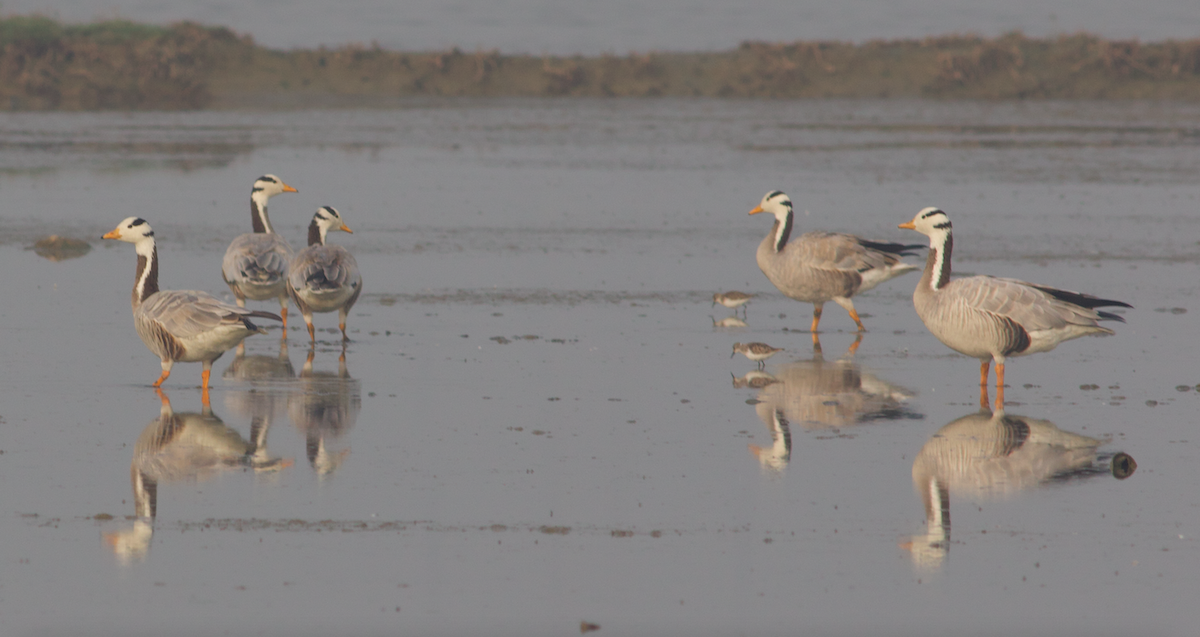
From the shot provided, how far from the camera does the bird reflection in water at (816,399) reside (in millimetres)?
9711

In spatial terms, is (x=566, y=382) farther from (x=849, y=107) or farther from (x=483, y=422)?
(x=849, y=107)

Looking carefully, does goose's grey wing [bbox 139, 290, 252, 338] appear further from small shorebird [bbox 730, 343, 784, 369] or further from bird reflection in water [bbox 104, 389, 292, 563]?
small shorebird [bbox 730, 343, 784, 369]

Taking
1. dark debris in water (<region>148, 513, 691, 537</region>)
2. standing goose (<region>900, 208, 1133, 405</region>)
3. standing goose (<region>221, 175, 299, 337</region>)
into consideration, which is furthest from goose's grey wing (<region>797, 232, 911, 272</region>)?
dark debris in water (<region>148, 513, 691, 537</region>)

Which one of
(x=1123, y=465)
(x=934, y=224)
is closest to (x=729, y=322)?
(x=934, y=224)

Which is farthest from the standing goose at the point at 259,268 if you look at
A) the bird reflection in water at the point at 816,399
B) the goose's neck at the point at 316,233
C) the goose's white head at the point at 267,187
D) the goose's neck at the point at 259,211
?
the bird reflection in water at the point at 816,399

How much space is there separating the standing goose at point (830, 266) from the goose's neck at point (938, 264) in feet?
7.55

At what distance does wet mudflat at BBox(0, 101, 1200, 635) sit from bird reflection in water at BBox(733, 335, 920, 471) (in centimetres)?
4

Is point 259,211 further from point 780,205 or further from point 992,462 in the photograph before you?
point 992,462

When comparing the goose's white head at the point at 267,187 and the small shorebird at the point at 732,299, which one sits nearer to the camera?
the small shorebird at the point at 732,299

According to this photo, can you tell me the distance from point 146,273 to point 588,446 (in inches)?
181

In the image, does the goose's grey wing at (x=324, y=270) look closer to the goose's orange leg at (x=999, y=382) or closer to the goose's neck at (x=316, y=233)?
the goose's neck at (x=316, y=233)

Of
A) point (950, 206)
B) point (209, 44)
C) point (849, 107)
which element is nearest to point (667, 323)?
point (950, 206)

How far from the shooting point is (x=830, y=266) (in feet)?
46.6

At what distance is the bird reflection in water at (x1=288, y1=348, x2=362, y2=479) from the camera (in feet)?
28.9
